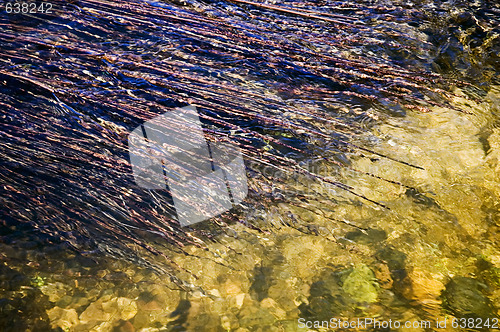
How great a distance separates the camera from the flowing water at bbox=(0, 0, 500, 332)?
202 centimetres

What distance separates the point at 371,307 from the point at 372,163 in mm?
950

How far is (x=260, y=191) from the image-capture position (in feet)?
7.43

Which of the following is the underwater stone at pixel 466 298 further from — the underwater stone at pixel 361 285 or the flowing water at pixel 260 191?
the underwater stone at pixel 361 285

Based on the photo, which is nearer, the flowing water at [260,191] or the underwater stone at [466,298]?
the underwater stone at [466,298]

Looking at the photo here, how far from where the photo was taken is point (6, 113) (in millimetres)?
2500

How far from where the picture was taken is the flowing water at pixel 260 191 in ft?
6.61

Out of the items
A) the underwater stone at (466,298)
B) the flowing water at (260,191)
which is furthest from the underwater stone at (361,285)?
the underwater stone at (466,298)

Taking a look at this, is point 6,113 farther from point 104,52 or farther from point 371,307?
point 371,307

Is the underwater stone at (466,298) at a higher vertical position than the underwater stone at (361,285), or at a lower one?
higher

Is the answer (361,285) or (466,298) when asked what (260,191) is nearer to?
(361,285)

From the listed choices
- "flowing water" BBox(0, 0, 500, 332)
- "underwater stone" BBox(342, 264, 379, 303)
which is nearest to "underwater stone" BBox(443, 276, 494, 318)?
"flowing water" BBox(0, 0, 500, 332)

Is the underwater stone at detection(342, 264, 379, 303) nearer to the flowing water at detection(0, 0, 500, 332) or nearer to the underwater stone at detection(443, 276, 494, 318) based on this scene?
the flowing water at detection(0, 0, 500, 332)

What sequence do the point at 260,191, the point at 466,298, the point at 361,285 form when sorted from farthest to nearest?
the point at 260,191
the point at 361,285
the point at 466,298

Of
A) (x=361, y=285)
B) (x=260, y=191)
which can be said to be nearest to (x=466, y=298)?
(x=361, y=285)
